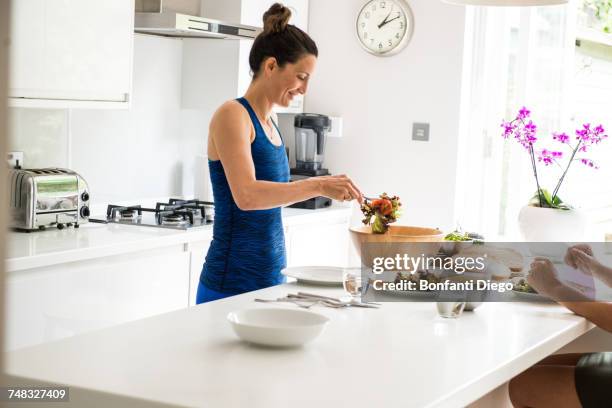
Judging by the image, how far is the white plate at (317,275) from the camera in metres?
2.35

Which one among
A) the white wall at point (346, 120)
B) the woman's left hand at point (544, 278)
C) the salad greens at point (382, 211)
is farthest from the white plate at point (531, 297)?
the white wall at point (346, 120)

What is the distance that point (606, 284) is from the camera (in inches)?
101

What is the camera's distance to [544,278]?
2277 mm

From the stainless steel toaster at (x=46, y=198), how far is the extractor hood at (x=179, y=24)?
0.82m

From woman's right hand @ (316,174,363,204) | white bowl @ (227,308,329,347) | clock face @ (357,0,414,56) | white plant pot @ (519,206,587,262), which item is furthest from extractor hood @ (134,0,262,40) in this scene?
white bowl @ (227,308,329,347)

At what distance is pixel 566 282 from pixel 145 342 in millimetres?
1247

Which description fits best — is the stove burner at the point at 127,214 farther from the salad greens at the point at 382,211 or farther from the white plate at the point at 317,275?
the salad greens at the point at 382,211

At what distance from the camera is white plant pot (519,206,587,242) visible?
10.2 feet

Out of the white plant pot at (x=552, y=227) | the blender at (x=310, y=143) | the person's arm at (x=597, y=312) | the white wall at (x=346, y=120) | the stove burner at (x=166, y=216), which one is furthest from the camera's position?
the blender at (x=310, y=143)

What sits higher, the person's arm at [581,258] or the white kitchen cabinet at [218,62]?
the white kitchen cabinet at [218,62]

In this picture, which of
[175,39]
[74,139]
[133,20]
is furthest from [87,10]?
[175,39]

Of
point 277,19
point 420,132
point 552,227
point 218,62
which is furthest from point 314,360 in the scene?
point 420,132

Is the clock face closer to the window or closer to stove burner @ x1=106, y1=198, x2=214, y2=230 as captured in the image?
the window

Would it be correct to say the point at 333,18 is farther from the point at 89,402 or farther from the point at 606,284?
the point at 89,402
